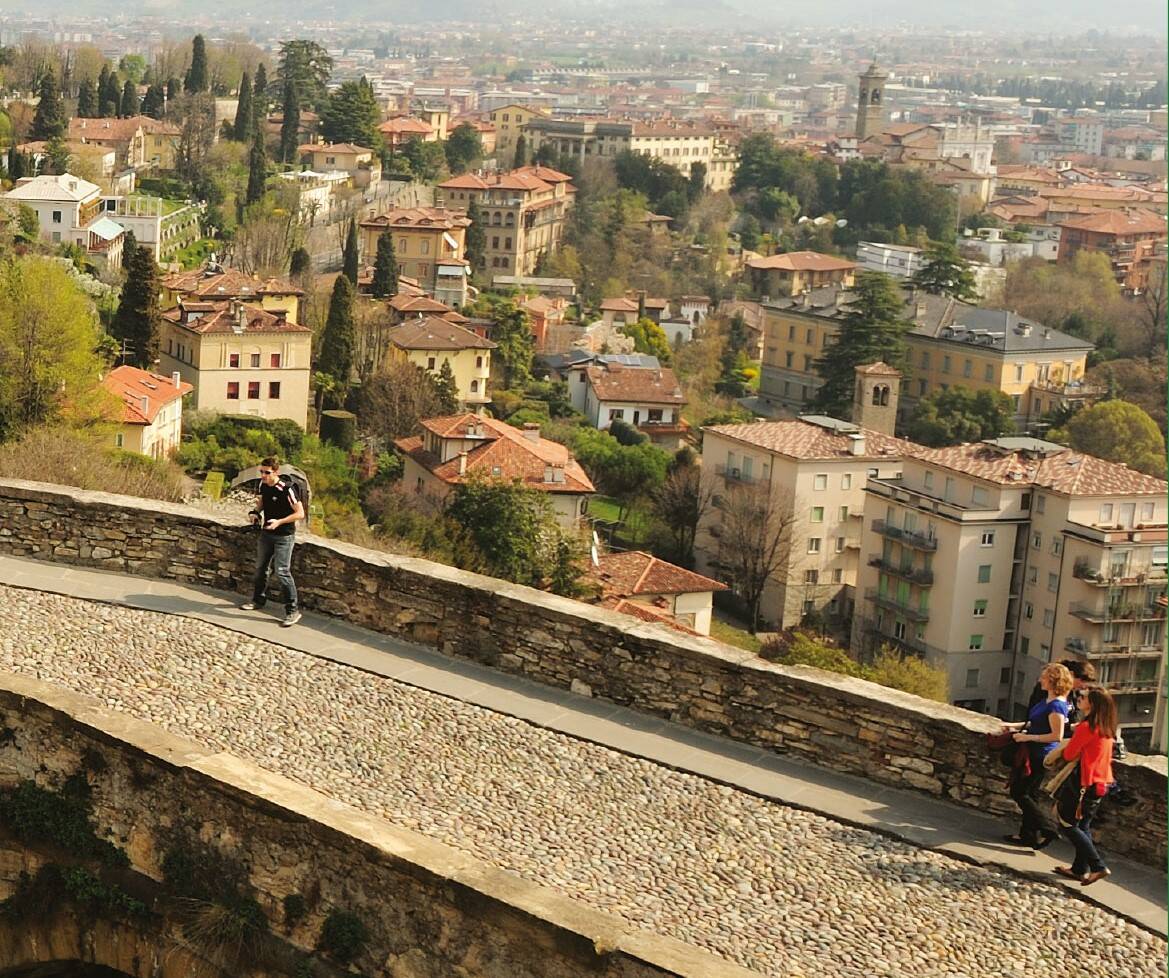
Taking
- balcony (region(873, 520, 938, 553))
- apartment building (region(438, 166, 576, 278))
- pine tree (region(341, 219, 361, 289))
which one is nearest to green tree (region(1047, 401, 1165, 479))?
balcony (region(873, 520, 938, 553))

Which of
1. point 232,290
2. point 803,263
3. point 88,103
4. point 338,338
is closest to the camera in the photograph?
point 338,338

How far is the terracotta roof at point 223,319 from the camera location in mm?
40500

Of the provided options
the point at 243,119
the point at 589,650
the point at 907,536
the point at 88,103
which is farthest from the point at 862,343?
the point at 589,650

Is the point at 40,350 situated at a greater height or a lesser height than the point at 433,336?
greater

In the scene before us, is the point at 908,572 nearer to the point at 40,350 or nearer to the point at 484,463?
the point at 484,463

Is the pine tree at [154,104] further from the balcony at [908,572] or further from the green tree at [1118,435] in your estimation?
the balcony at [908,572]

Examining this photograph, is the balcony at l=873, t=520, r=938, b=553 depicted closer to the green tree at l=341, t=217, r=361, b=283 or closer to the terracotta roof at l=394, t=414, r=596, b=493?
the terracotta roof at l=394, t=414, r=596, b=493

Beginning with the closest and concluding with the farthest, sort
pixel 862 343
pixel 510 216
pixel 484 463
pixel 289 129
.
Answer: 1. pixel 484 463
2. pixel 862 343
3. pixel 289 129
4. pixel 510 216

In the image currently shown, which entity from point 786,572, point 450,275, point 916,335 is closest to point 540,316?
point 450,275

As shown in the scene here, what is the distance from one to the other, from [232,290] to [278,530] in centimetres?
3811

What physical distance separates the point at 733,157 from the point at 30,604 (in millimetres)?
93908

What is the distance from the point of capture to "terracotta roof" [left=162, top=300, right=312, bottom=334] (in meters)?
40.5

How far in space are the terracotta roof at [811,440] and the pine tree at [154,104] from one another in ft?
119

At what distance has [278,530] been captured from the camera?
6906 millimetres
